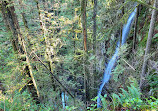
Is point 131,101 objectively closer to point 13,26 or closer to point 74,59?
point 74,59

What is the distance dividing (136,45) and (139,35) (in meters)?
1.02

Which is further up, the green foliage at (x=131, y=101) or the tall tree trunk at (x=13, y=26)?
the tall tree trunk at (x=13, y=26)

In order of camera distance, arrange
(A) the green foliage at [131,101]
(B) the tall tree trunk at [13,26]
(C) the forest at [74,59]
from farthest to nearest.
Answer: (B) the tall tree trunk at [13,26] → (C) the forest at [74,59] → (A) the green foliage at [131,101]

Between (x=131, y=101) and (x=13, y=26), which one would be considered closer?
(x=131, y=101)

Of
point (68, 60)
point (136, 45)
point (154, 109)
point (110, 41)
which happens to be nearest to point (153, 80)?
point (136, 45)

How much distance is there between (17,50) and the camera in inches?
194

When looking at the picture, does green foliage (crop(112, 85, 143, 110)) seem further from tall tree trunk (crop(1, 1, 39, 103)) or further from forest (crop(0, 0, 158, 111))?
tall tree trunk (crop(1, 1, 39, 103))

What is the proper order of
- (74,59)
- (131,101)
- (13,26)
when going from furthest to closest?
(74,59) < (13,26) < (131,101)

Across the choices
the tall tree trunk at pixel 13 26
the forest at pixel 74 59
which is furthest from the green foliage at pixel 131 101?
the tall tree trunk at pixel 13 26

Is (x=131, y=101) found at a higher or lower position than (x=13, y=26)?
lower

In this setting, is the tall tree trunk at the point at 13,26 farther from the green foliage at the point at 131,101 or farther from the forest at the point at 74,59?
the green foliage at the point at 131,101

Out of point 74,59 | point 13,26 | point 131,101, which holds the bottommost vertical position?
point 74,59

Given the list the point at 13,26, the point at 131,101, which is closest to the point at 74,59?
the point at 13,26

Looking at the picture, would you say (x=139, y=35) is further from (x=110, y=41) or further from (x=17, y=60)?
(x=17, y=60)
